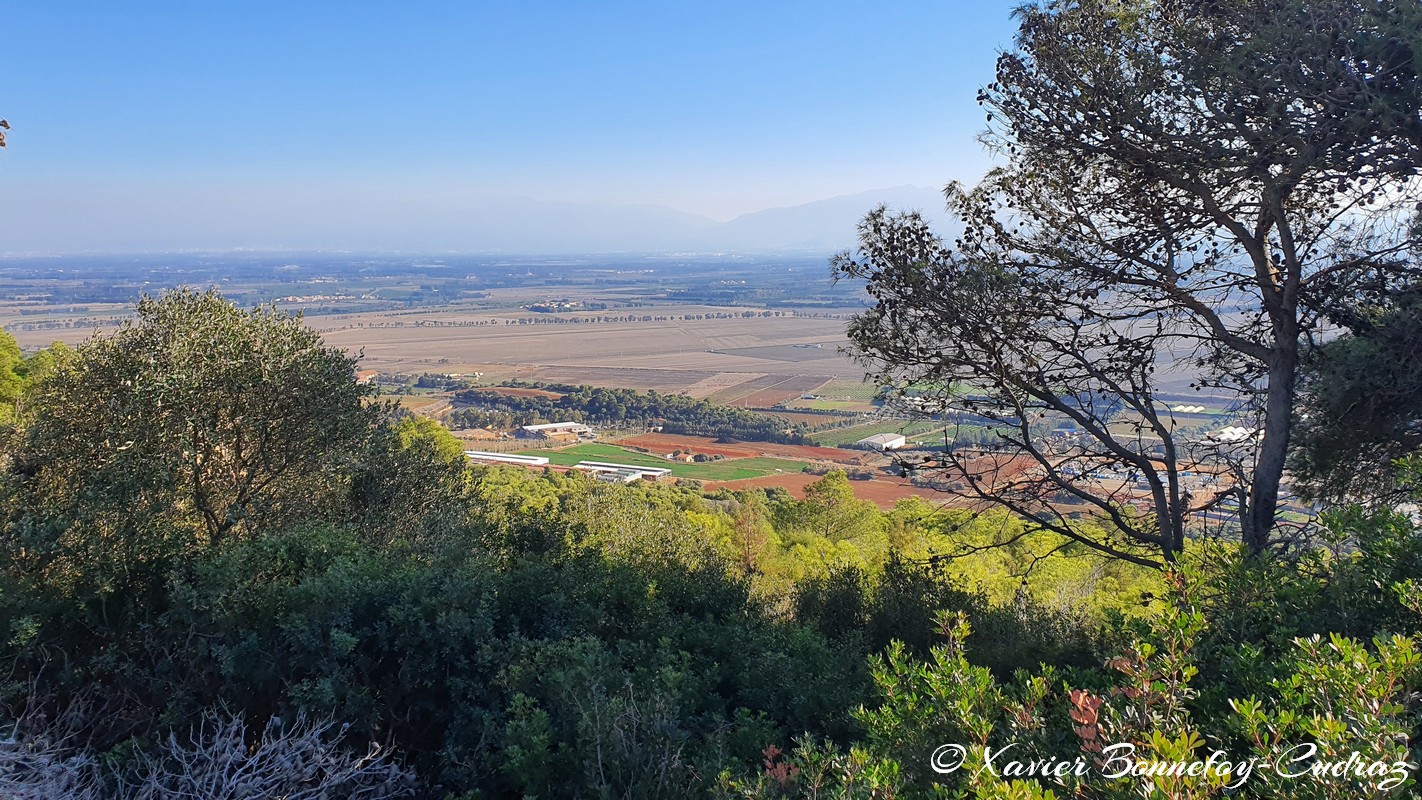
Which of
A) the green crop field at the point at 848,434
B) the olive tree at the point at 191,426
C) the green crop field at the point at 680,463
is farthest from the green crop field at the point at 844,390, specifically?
the olive tree at the point at 191,426

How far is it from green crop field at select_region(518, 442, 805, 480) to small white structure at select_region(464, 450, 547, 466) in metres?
0.68

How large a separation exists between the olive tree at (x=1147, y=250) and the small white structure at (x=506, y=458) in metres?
25.7

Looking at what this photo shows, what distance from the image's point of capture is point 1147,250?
6.50 metres

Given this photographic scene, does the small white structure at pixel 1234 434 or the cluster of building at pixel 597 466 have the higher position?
the small white structure at pixel 1234 434

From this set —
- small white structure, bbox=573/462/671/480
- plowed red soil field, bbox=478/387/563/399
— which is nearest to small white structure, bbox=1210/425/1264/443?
small white structure, bbox=573/462/671/480

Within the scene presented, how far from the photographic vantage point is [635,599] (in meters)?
7.25

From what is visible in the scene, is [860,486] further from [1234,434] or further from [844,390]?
[844,390]

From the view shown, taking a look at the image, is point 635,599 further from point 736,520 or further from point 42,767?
point 736,520

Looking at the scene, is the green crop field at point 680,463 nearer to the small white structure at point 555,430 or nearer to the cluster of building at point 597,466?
the cluster of building at point 597,466

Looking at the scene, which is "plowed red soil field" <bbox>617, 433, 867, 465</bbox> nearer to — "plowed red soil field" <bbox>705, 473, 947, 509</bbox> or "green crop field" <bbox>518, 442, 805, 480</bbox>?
"green crop field" <bbox>518, 442, 805, 480</bbox>

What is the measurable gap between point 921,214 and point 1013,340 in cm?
137

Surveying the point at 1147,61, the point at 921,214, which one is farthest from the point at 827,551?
the point at 1147,61

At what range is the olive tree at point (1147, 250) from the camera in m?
5.32

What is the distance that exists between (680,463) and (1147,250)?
28.0 metres
